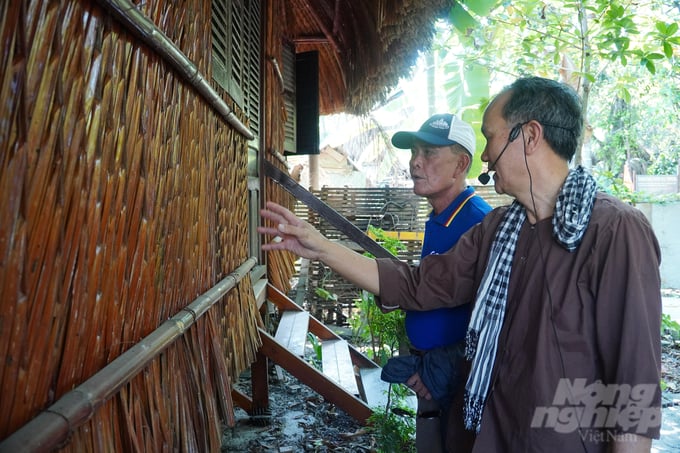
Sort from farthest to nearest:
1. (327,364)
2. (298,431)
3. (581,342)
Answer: (327,364) < (298,431) < (581,342)

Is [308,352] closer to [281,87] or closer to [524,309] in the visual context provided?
[281,87]

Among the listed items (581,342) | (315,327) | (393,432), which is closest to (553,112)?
(581,342)

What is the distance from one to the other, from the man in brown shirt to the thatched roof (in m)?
2.48

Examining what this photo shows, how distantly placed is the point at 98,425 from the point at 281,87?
4673 millimetres

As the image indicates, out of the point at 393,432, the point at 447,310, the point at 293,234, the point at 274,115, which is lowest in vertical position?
the point at 393,432

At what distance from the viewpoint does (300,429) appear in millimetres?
3803

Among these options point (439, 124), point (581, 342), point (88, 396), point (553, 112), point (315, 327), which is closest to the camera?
point (88, 396)

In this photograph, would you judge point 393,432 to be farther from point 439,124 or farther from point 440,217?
point 439,124

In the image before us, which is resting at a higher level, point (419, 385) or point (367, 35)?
point (367, 35)


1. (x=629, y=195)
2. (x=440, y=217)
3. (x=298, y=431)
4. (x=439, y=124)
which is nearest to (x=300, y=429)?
(x=298, y=431)

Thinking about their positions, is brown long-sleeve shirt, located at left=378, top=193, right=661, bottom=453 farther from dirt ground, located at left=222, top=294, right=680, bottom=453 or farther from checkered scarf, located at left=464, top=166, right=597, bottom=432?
dirt ground, located at left=222, top=294, right=680, bottom=453

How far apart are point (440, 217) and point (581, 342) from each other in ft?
3.47

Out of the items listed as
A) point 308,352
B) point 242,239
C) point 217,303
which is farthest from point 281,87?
point 217,303

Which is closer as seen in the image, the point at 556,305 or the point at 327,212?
the point at 556,305
